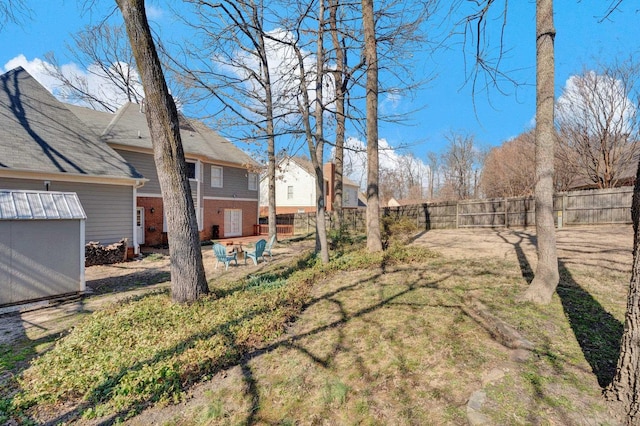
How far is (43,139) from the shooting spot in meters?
10.5

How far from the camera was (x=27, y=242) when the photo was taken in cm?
576

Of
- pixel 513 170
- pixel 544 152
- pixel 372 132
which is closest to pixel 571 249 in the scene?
pixel 544 152

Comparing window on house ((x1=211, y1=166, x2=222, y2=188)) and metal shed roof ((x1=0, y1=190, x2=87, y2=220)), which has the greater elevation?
window on house ((x1=211, y1=166, x2=222, y2=188))

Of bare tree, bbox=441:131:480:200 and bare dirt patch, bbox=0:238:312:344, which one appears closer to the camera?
bare dirt patch, bbox=0:238:312:344

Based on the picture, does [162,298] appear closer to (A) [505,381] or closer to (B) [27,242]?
(B) [27,242]

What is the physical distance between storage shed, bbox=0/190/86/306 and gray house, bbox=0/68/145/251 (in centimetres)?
440

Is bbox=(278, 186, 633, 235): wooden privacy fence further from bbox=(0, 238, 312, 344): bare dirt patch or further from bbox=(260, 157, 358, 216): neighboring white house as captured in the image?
bbox=(260, 157, 358, 216): neighboring white house

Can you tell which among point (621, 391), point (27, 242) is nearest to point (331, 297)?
point (621, 391)

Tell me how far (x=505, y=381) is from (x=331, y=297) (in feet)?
10.8

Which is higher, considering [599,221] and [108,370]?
[599,221]

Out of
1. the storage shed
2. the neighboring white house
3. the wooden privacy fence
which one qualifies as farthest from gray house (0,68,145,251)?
the neighboring white house

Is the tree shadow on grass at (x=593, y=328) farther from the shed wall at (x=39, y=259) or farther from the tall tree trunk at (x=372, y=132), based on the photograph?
the shed wall at (x=39, y=259)

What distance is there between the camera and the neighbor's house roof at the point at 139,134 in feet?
45.5

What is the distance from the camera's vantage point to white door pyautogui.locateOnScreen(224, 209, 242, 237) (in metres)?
18.7
